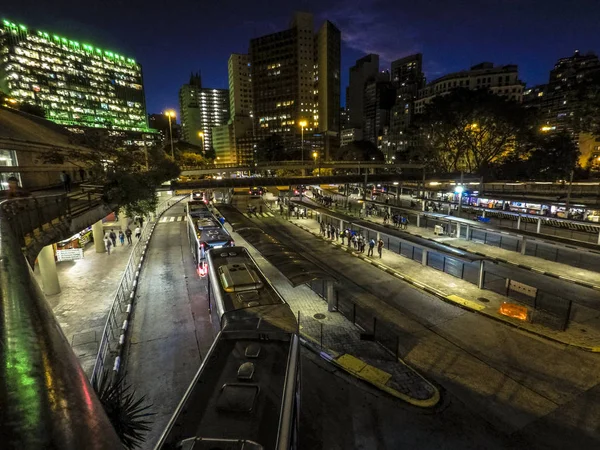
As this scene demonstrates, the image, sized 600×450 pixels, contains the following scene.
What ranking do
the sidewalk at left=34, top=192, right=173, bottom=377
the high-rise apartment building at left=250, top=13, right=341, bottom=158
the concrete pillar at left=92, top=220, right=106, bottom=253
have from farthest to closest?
the high-rise apartment building at left=250, top=13, right=341, bottom=158, the concrete pillar at left=92, top=220, right=106, bottom=253, the sidewalk at left=34, top=192, right=173, bottom=377

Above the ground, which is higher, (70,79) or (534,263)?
(70,79)

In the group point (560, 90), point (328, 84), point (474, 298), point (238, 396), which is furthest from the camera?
point (328, 84)

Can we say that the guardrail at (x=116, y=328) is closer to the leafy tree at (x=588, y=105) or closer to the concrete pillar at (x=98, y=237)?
the concrete pillar at (x=98, y=237)

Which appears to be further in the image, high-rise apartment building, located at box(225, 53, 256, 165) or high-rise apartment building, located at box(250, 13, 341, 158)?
high-rise apartment building, located at box(225, 53, 256, 165)

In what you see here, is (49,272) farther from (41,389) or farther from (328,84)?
(328,84)

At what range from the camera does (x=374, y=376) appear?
11172mm

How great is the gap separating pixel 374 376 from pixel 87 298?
16.8 m

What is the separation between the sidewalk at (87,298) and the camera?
1366 centimetres

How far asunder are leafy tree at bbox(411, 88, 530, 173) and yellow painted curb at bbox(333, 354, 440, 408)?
5929cm

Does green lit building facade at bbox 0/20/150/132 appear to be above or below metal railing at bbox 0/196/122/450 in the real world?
above

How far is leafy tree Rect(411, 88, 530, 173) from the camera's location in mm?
56250

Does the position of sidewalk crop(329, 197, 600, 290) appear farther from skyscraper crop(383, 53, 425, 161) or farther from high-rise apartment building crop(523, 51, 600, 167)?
skyscraper crop(383, 53, 425, 161)

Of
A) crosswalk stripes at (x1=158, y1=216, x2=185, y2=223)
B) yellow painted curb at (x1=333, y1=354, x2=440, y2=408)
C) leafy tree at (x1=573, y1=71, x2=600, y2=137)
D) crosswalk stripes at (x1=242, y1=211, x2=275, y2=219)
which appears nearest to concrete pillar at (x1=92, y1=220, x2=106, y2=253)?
crosswalk stripes at (x1=158, y1=216, x2=185, y2=223)

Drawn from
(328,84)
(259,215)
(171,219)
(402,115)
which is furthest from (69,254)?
(328,84)
